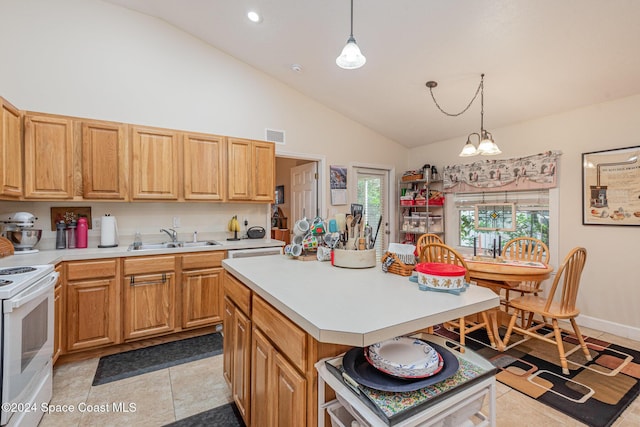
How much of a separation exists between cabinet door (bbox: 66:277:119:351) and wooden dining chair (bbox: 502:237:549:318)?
3672 mm

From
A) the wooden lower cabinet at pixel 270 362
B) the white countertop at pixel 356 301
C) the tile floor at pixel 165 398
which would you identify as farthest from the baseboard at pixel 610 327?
the wooden lower cabinet at pixel 270 362

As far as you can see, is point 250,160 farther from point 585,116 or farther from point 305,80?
point 585,116

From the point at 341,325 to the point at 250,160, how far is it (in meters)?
2.98

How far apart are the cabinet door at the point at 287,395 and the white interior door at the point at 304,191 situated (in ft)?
10.7

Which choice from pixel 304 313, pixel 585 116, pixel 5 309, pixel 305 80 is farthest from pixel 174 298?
pixel 585 116

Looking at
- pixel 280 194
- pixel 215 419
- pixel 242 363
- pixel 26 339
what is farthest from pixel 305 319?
pixel 280 194

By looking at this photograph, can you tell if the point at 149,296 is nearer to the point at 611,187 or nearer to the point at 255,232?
the point at 255,232

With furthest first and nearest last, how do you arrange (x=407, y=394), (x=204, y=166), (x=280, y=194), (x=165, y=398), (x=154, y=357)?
(x=280, y=194) < (x=204, y=166) < (x=154, y=357) < (x=165, y=398) < (x=407, y=394)

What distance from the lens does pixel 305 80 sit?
12.7 ft

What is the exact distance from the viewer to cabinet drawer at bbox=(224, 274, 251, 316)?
1.60m

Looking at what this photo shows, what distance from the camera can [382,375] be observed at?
0.99 meters

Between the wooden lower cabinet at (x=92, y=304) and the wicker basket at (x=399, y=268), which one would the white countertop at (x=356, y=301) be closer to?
→ the wicker basket at (x=399, y=268)

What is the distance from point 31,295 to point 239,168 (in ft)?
7.29

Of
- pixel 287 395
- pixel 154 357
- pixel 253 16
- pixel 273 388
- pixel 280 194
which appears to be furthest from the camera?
pixel 280 194
